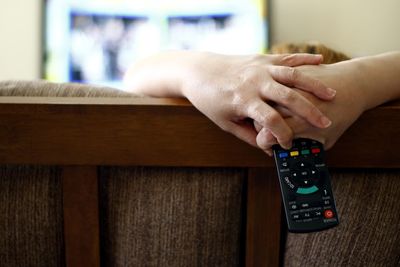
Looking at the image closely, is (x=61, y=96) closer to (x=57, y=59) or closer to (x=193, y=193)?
(x=193, y=193)

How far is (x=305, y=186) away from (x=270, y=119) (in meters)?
0.09

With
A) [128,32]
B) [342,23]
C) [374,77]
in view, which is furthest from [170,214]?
[342,23]

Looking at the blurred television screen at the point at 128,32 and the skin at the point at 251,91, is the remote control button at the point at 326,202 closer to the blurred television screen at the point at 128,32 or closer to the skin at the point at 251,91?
the skin at the point at 251,91

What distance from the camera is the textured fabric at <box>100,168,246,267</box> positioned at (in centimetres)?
53

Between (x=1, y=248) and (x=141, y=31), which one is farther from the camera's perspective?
(x=141, y=31)

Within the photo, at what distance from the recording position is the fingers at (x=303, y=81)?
48 cm

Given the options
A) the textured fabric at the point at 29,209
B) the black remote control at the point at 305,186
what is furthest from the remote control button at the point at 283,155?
the textured fabric at the point at 29,209

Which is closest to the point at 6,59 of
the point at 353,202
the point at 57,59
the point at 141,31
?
the point at 57,59

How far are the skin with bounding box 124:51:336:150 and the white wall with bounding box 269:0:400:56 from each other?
2.01 m

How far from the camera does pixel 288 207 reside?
488mm

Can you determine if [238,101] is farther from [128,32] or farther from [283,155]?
[128,32]

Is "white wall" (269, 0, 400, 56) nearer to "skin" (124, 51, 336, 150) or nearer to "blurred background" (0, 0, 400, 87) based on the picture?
"blurred background" (0, 0, 400, 87)

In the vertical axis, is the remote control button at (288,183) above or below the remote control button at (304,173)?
below

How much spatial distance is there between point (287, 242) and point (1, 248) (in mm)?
313
